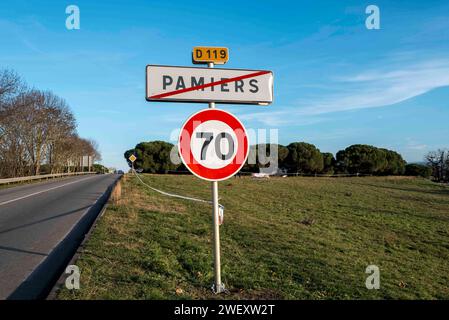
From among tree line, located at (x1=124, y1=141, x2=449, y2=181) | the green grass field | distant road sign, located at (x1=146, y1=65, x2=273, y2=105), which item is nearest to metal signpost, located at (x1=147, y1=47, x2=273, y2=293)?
distant road sign, located at (x1=146, y1=65, x2=273, y2=105)

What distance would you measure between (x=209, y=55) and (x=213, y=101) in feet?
1.97

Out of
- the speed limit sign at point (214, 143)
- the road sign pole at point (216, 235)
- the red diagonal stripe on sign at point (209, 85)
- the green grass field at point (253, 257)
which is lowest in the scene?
the green grass field at point (253, 257)

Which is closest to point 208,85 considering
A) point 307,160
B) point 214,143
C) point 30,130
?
point 214,143

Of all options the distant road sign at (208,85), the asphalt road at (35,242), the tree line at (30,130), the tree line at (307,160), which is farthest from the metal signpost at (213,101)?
the tree line at (307,160)

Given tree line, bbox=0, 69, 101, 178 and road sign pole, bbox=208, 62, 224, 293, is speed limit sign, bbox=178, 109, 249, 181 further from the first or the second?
tree line, bbox=0, 69, 101, 178

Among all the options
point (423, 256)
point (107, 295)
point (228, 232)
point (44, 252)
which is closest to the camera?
point (107, 295)

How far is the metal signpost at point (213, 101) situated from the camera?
4207 millimetres

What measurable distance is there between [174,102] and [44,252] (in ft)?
14.4

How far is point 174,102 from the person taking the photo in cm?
440

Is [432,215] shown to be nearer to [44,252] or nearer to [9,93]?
[44,252]

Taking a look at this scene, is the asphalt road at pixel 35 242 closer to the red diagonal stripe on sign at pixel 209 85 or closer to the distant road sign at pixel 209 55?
the red diagonal stripe on sign at pixel 209 85

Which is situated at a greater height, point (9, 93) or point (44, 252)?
point (9, 93)
